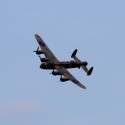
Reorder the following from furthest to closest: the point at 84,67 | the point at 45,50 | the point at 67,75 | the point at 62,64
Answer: the point at 45,50 < the point at 62,64 < the point at 84,67 < the point at 67,75

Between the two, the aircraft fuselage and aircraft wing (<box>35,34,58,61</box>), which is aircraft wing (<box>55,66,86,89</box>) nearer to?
the aircraft fuselage

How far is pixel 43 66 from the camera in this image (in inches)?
6476

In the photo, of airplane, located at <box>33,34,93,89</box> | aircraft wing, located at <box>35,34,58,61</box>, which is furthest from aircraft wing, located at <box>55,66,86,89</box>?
aircraft wing, located at <box>35,34,58,61</box>

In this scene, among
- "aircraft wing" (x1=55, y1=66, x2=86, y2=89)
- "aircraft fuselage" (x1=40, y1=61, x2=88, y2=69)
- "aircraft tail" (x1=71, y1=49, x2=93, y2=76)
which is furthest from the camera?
"aircraft fuselage" (x1=40, y1=61, x2=88, y2=69)

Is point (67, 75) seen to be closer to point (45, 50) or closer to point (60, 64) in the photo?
point (60, 64)

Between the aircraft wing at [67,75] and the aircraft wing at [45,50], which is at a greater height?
the aircraft wing at [45,50]

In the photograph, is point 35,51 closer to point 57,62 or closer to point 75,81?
point 57,62

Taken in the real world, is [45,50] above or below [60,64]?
above

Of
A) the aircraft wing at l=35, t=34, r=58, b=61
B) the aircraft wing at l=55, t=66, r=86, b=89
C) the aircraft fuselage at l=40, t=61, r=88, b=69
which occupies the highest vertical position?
the aircraft wing at l=35, t=34, r=58, b=61

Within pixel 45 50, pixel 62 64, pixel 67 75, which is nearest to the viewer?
pixel 67 75

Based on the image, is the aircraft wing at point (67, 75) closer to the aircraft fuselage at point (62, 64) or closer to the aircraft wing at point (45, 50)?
the aircraft fuselage at point (62, 64)

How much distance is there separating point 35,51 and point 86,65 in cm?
1380

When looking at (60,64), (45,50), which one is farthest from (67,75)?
(45,50)

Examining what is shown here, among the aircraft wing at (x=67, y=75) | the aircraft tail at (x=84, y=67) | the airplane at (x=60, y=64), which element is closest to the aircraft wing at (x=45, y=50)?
the airplane at (x=60, y=64)
